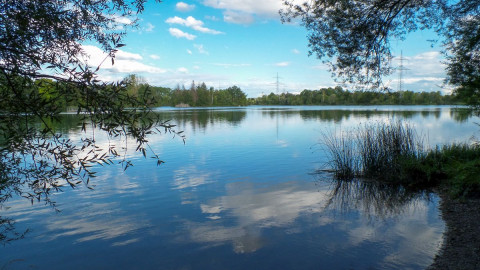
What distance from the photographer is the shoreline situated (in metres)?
4.85

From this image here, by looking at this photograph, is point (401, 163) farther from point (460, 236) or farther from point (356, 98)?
point (460, 236)

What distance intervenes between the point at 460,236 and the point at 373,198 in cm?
324

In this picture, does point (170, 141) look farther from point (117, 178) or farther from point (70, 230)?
point (70, 230)

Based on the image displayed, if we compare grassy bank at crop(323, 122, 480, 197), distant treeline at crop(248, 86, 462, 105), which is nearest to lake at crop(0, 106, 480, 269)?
grassy bank at crop(323, 122, 480, 197)

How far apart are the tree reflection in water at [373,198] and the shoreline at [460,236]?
0.96 meters

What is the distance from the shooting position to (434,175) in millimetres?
10445

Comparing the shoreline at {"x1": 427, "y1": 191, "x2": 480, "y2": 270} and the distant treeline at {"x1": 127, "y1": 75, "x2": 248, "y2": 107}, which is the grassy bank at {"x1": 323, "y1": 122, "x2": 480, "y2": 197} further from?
the distant treeline at {"x1": 127, "y1": 75, "x2": 248, "y2": 107}

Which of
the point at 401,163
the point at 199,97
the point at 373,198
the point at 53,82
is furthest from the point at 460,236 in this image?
the point at 199,97

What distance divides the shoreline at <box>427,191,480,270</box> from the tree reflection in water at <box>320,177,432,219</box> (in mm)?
959

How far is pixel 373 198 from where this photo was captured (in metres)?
9.14

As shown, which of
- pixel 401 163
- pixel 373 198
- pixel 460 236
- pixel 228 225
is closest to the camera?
pixel 460 236

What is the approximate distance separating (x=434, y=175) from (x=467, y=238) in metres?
5.46

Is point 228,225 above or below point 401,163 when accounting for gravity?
below

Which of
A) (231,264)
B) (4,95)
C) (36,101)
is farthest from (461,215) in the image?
(4,95)
